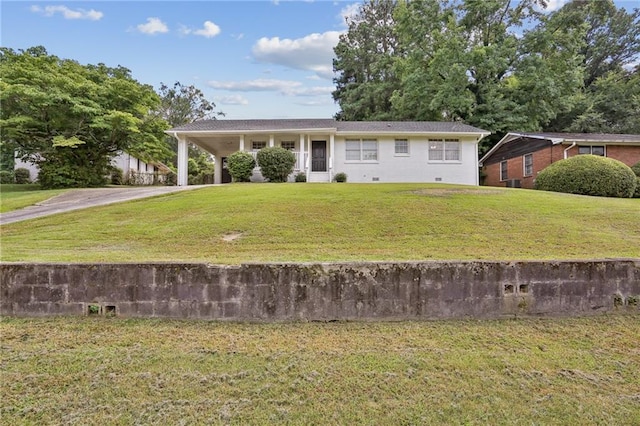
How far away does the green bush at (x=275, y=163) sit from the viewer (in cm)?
Result: 1658

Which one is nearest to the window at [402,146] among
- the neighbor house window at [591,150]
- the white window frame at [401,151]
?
the white window frame at [401,151]

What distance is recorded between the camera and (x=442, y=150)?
18.9 meters

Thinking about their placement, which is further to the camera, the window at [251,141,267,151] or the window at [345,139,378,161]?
the window at [251,141,267,151]

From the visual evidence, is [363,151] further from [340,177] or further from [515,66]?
[515,66]

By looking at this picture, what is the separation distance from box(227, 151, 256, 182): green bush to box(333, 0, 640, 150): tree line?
1436 cm

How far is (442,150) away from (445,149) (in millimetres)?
176

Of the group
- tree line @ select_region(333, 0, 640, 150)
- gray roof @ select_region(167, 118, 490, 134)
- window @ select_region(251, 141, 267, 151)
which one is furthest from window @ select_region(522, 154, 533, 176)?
window @ select_region(251, 141, 267, 151)

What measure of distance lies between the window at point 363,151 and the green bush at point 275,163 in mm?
3679

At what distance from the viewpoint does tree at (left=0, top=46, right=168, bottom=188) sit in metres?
17.0

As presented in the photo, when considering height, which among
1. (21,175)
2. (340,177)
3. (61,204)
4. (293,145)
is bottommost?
(61,204)

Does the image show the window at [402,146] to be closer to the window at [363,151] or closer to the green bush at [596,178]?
the window at [363,151]

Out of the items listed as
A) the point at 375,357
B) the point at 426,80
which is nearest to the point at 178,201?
the point at 375,357

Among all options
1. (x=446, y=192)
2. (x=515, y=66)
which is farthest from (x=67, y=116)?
(x=515, y=66)

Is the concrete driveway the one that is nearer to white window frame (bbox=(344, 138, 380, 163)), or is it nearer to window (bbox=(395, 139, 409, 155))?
white window frame (bbox=(344, 138, 380, 163))
